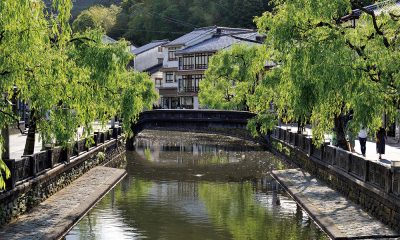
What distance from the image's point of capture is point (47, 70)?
61.5 feet

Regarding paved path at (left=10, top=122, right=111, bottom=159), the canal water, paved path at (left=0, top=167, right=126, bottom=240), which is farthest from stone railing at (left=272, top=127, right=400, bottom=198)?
paved path at (left=10, top=122, right=111, bottom=159)

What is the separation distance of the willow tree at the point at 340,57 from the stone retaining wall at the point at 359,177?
191 cm

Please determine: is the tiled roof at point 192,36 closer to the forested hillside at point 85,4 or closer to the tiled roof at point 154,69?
the tiled roof at point 154,69

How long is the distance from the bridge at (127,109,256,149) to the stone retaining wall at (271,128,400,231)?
24848 millimetres

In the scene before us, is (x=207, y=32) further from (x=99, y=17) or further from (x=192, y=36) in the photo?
(x=99, y=17)

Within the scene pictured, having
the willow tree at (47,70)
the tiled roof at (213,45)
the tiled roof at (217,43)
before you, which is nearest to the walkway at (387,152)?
the willow tree at (47,70)

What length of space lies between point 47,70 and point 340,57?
33.3 ft

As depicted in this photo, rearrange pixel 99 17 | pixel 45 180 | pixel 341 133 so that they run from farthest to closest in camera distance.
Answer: pixel 99 17 < pixel 341 133 < pixel 45 180

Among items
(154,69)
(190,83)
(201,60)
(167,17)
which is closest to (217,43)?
(201,60)

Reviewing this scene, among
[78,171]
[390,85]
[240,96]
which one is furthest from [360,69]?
[240,96]

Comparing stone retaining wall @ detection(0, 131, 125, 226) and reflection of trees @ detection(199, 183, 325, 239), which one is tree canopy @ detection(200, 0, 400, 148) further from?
stone retaining wall @ detection(0, 131, 125, 226)

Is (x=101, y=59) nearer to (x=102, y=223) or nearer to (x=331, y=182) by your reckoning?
(x=102, y=223)

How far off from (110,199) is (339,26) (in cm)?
1320

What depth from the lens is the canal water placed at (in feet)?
72.3
